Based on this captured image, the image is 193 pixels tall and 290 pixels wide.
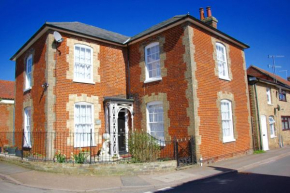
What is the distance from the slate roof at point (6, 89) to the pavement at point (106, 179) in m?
14.3

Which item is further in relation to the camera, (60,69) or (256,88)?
(256,88)

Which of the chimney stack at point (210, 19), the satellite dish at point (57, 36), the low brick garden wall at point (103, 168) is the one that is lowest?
the low brick garden wall at point (103, 168)

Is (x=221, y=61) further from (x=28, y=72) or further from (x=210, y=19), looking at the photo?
(x=28, y=72)

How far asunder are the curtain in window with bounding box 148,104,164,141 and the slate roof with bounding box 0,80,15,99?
15931 mm

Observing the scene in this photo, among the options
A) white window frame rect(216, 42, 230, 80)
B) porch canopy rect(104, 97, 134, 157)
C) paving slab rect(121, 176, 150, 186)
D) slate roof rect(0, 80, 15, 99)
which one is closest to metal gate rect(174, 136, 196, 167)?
paving slab rect(121, 176, 150, 186)

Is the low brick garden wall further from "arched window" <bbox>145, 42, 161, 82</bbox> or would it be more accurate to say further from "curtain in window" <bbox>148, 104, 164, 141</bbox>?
"arched window" <bbox>145, 42, 161, 82</bbox>

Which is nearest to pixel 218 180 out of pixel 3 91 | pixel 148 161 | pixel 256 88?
pixel 148 161

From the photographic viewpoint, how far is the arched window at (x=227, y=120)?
1258cm

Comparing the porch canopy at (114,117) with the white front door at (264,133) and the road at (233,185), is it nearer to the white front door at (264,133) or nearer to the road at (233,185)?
the road at (233,185)

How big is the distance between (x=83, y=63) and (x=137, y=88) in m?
3.35

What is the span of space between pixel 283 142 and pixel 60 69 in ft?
59.7

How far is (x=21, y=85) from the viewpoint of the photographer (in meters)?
14.5

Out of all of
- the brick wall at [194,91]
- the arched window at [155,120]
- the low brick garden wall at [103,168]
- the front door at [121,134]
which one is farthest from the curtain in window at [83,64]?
the low brick garden wall at [103,168]

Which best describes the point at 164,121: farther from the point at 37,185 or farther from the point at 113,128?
the point at 37,185
